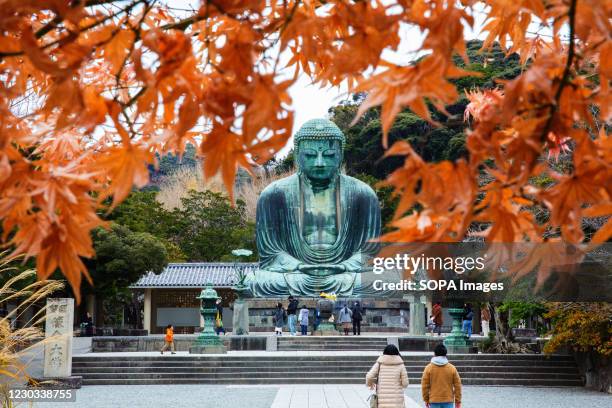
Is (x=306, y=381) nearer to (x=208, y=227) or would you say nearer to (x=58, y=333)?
(x=58, y=333)

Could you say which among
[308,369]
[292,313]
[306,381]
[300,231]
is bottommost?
[306,381]

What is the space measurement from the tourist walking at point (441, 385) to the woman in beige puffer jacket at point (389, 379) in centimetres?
24

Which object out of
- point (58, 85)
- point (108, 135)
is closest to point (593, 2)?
point (58, 85)

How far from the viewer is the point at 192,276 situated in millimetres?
31859

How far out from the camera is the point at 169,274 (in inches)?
1266

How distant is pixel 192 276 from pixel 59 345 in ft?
58.9

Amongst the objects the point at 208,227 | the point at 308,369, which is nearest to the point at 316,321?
the point at 308,369

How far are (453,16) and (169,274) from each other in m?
30.8

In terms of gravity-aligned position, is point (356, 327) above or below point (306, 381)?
above

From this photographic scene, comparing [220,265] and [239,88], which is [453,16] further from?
[220,265]

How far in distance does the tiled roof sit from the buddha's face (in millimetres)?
8833

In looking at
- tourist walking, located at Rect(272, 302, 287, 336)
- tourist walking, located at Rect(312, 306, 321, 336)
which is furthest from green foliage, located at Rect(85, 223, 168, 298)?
tourist walking, located at Rect(312, 306, 321, 336)

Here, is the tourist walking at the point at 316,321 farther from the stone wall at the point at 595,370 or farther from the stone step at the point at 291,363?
the stone wall at the point at 595,370

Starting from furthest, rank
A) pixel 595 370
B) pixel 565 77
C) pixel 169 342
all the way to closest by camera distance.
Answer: pixel 169 342 → pixel 595 370 → pixel 565 77
